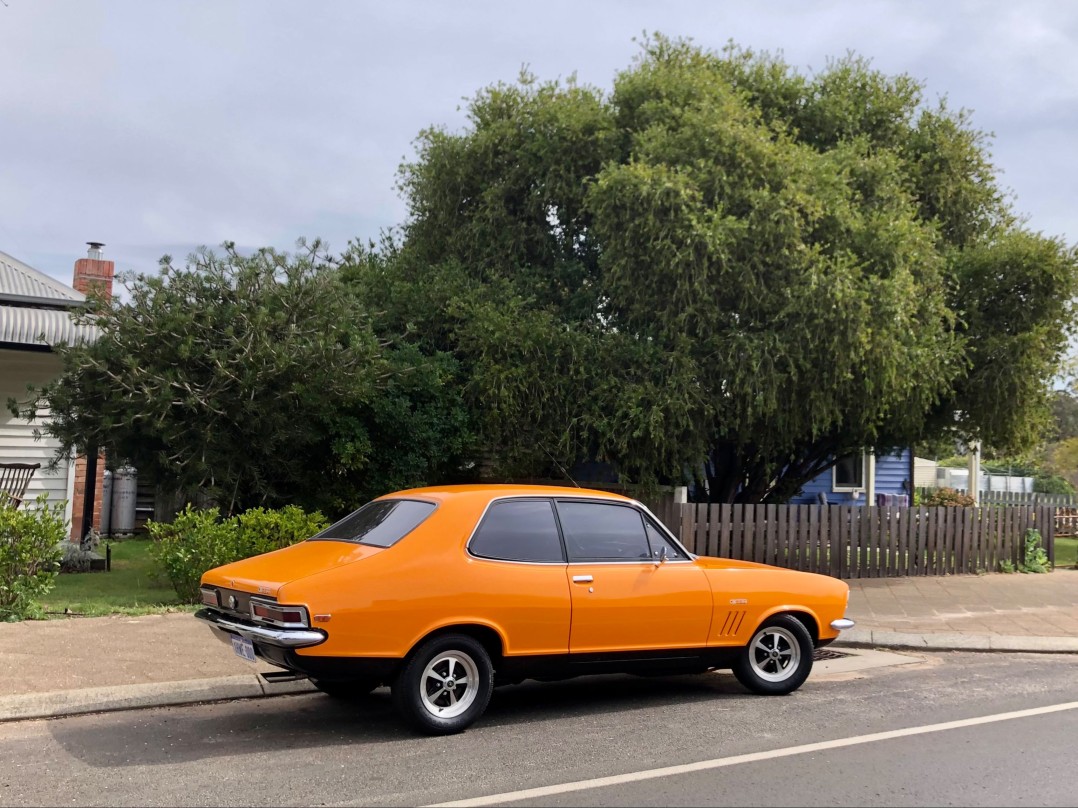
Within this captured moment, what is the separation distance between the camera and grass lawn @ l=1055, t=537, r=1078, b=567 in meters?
17.3

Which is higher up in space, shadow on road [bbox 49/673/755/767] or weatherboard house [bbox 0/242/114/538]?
weatherboard house [bbox 0/242/114/538]

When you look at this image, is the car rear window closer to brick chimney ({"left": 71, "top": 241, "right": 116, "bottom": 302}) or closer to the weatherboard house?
the weatherboard house

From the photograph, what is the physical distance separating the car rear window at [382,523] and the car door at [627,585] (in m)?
1.02

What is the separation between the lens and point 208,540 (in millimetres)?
9945

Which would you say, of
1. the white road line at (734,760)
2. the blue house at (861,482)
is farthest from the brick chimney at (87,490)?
the blue house at (861,482)

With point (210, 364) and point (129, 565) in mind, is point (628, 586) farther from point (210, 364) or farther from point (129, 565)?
point (129, 565)

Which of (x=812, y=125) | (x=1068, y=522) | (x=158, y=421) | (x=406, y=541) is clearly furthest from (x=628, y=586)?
(x=1068, y=522)

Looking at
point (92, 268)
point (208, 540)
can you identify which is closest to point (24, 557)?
point (208, 540)

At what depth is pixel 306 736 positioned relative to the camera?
6328 millimetres

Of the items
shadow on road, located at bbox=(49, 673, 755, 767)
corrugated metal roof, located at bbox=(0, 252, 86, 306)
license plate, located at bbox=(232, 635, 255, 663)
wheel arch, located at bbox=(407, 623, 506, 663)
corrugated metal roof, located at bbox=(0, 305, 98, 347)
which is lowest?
shadow on road, located at bbox=(49, 673, 755, 767)

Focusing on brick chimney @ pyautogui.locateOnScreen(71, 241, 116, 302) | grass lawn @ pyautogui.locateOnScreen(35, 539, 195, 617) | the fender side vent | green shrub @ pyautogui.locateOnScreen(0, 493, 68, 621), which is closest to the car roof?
the fender side vent

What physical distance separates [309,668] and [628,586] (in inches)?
87.9

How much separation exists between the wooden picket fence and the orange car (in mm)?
5501

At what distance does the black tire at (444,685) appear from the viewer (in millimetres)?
6133
